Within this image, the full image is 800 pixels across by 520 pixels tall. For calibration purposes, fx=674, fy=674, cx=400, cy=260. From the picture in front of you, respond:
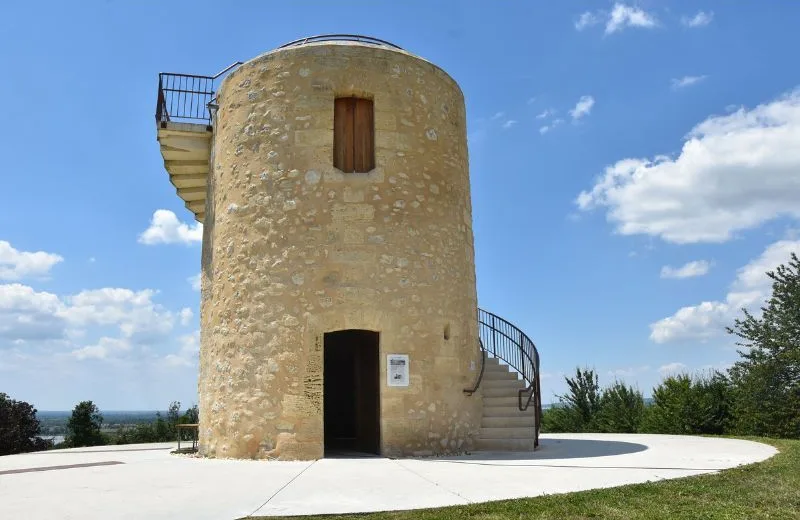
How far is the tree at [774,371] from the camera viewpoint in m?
15.2

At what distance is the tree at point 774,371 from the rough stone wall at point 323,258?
8258mm

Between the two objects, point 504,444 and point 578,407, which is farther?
point 578,407

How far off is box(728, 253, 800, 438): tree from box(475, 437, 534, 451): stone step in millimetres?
7658

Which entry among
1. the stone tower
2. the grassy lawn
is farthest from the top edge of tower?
the grassy lawn

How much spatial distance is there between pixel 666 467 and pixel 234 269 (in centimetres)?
681

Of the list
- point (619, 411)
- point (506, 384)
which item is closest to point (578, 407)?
point (619, 411)

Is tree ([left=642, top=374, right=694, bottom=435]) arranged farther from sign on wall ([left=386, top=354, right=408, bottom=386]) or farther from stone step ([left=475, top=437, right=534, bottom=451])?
sign on wall ([left=386, top=354, right=408, bottom=386])

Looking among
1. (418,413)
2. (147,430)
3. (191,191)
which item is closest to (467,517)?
(418,413)

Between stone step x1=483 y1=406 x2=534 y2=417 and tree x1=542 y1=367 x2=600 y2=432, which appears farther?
tree x1=542 y1=367 x2=600 y2=432

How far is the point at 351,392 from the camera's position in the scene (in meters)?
15.4

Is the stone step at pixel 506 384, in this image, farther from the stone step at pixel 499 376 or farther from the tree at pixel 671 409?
the tree at pixel 671 409

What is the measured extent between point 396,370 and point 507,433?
7.53 feet

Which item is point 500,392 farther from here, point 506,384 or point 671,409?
point 671,409

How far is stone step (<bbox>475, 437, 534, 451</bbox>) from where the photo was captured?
35.2 ft
